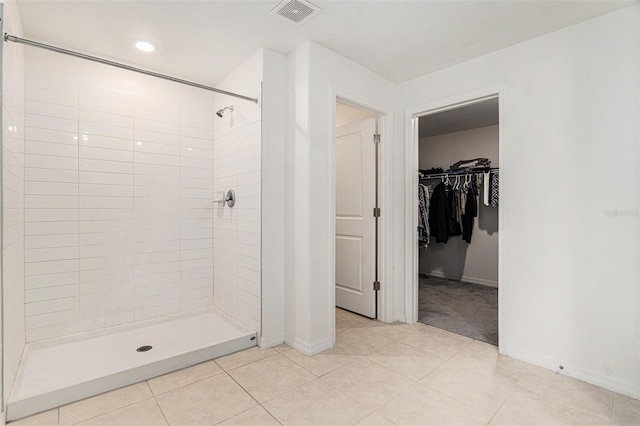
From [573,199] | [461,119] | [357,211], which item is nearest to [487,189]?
[461,119]

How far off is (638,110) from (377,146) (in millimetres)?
1802

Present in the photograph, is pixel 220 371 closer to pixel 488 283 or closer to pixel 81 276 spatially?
pixel 81 276

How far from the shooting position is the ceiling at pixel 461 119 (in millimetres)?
3887

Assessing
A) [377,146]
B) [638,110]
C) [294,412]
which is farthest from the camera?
[377,146]

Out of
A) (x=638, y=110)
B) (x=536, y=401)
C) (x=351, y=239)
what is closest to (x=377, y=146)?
(x=351, y=239)

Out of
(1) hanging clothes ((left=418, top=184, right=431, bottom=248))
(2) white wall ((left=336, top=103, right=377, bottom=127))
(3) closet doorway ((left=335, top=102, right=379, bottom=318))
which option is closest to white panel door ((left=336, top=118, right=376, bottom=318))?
(3) closet doorway ((left=335, top=102, right=379, bottom=318))

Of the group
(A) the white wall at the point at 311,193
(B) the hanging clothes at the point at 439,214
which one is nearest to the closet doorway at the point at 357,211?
(A) the white wall at the point at 311,193

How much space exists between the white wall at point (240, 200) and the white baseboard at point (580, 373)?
198cm

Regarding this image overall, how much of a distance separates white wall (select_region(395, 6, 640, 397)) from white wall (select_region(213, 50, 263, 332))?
190 centimetres

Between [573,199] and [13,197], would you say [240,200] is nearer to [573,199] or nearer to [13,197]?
[13,197]

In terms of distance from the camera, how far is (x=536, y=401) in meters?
1.80

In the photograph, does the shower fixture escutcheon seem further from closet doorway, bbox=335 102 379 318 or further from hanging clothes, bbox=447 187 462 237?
hanging clothes, bbox=447 187 462 237

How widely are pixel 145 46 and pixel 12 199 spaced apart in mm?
1426

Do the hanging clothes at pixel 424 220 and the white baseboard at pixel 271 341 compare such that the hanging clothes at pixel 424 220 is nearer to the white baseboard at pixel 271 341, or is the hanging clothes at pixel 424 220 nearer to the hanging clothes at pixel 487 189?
the hanging clothes at pixel 487 189
